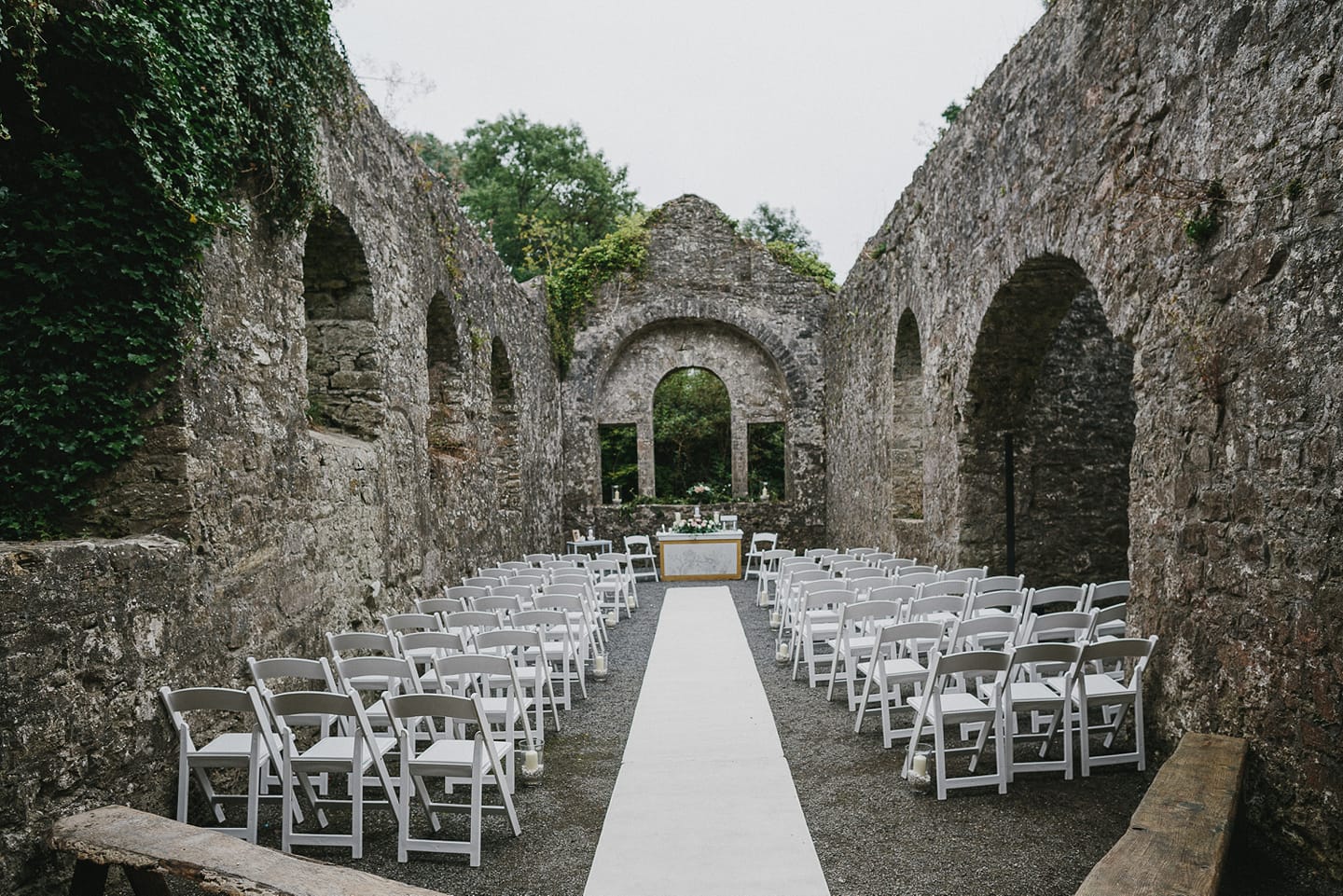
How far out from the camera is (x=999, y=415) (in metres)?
8.44

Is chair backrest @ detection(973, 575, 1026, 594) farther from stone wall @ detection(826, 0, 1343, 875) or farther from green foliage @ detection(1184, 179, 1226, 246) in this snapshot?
green foliage @ detection(1184, 179, 1226, 246)

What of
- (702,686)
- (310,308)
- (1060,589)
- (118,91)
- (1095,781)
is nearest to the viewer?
(118,91)

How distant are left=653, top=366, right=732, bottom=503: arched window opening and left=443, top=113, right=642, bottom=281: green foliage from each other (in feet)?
20.6

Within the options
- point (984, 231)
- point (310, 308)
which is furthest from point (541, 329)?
point (984, 231)

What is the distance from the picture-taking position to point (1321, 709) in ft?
11.1

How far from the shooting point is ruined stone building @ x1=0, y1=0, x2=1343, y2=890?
3516 millimetres

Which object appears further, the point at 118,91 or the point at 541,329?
the point at 541,329

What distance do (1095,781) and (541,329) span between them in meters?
12.1

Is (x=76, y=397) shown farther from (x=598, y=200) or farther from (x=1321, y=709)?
(x=598, y=200)

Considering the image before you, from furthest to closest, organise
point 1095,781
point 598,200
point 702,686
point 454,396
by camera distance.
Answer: point 598,200 → point 454,396 → point 702,686 → point 1095,781

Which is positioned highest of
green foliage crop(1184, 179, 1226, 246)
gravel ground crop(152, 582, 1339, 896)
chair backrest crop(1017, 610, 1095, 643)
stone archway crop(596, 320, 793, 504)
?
stone archway crop(596, 320, 793, 504)

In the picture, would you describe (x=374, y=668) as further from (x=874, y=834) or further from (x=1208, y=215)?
(x=1208, y=215)

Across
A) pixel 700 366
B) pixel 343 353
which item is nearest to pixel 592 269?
pixel 700 366

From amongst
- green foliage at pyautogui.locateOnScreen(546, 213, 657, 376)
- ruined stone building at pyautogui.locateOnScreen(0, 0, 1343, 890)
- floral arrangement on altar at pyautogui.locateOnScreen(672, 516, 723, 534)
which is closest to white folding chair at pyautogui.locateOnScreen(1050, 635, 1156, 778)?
ruined stone building at pyautogui.locateOnScreen(0, 0, 1343, 890)
